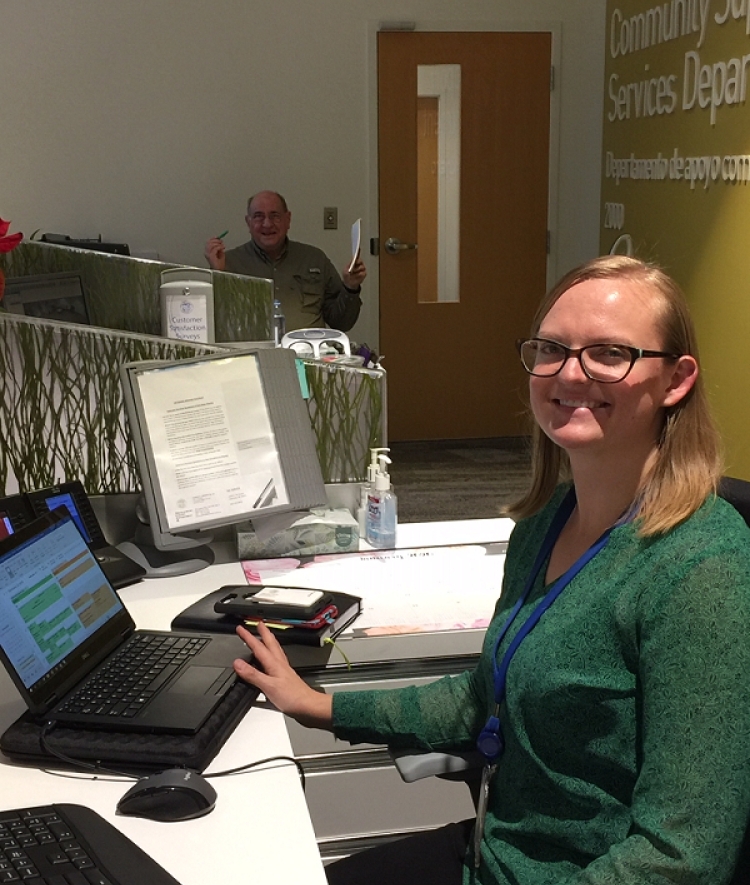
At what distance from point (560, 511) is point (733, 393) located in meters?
2.95

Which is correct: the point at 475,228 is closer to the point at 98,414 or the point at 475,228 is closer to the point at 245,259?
the point at 245,259

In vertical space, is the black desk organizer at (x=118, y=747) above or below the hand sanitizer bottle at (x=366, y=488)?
below

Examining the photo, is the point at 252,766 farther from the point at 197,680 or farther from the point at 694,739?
the point at 694,739

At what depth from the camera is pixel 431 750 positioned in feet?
4.81

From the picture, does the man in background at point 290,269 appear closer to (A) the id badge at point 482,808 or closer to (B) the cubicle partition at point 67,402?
(B) the cubicle partition at point 67,402

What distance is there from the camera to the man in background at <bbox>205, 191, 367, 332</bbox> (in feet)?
17.1

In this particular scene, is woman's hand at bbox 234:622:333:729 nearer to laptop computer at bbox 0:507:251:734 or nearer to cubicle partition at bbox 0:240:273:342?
laptop computer at bbox 0:507:251:734

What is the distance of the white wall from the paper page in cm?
362

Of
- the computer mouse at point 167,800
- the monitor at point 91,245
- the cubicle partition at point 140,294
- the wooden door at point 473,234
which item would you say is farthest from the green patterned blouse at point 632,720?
the wooden door at point 473,234

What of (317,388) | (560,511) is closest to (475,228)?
(317,388)

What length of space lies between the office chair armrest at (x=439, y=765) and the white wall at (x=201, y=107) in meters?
4.46

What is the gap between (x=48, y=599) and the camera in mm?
1403

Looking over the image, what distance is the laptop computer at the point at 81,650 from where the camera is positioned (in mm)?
1330

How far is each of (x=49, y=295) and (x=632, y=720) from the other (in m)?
2.91
